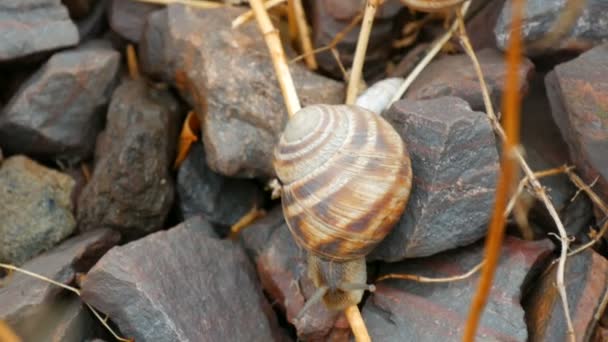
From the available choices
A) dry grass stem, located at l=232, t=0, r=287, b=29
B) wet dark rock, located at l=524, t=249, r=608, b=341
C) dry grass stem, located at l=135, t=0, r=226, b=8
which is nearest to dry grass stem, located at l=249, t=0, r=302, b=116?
dry grass stem, located at l=232, t=0, r=287, b=29

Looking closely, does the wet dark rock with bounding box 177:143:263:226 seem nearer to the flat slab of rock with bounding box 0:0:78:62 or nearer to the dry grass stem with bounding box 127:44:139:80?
the dry grass stem with bounding box 127:44:139:80

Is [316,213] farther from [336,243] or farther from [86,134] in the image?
[86,134]

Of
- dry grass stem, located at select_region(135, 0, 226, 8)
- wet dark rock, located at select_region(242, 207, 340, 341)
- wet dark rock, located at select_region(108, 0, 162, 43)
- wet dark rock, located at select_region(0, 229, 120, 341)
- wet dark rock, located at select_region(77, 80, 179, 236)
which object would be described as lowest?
wet dark rock, located at select_region(242, 207, 340, 341)

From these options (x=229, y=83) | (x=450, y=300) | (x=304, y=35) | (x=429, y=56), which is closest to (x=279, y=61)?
(x=229, y=83)

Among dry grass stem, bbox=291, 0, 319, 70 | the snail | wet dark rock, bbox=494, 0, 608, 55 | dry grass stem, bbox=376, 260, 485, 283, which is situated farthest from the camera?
dry grass stem, bbox=291, 0, 319, 70

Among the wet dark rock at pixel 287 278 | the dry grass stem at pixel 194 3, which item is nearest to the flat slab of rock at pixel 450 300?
the wet dark rock at pixel 287 278

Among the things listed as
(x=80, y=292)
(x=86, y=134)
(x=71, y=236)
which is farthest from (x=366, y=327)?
(x=86, y=134)
